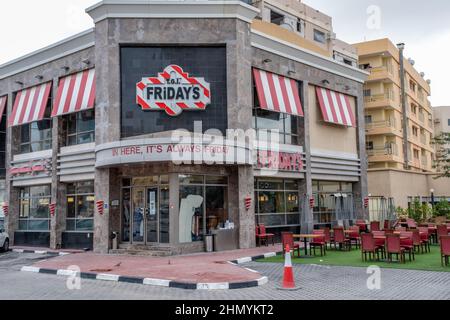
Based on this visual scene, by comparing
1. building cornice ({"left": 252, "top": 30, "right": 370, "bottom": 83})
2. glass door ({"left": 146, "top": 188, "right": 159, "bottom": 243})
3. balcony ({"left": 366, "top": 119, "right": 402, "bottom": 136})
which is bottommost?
glass door ({"left": 146, "top": 188, "right": 159, "bottom": 243})

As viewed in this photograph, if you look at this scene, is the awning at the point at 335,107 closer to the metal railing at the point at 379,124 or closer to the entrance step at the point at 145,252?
the entrance step at the point at 145,252

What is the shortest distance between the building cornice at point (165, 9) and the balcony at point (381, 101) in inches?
1135

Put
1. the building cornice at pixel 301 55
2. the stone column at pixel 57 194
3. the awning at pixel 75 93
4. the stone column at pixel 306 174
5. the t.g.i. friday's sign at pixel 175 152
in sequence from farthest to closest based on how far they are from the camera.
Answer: the stone column at pixel 306 174
the stone column at pixel 57 194
the building cornice at pixel 301 55
the awning at pixel 75 93
the t.g.i. friday's sign at pixel 175 152

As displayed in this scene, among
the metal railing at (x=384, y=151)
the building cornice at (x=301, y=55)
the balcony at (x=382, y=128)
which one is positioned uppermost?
the building cornice at (x=301, y=55)

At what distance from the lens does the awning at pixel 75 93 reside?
77.5 ft

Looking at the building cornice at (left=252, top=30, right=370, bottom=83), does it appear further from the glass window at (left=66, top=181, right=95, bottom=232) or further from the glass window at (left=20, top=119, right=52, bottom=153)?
the glass window at (left=20, top=119, right=52, bottom=153)

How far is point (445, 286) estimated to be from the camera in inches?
459

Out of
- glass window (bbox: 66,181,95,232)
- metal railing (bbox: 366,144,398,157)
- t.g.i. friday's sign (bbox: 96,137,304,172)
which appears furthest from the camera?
metal railing (bbox: 366,144,398,157)

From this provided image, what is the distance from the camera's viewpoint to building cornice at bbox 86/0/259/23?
22109 mm

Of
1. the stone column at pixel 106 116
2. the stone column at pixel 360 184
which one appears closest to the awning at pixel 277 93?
the stone column at pixel 360 184

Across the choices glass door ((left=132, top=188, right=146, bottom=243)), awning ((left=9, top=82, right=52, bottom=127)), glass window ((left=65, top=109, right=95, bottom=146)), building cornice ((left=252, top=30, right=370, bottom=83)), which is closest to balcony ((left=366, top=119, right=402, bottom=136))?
building cornice ((left=252, top=30, right=370, bottom=83))

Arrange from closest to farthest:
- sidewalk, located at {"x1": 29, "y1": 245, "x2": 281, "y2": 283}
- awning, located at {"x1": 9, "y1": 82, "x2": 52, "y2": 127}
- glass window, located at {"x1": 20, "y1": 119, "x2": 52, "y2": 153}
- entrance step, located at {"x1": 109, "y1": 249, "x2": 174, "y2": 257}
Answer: sidewalk, located at {"x1": 29, "y1": 245, "x2": 281, "y2": 283}, entrance step, located at {"x1": 109, "y1": 249, "x2": 174, "y2": 257}, awning, located at {"x1": 9, "y1": 82, "x2": 52, "y2": 127}, glass window, located at {"x1": 20, "y1": 119, "x2": 52, "y2": 153}

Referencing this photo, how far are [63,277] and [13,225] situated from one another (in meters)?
14.8

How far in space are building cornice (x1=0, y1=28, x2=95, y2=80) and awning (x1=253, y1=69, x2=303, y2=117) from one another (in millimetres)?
8501
